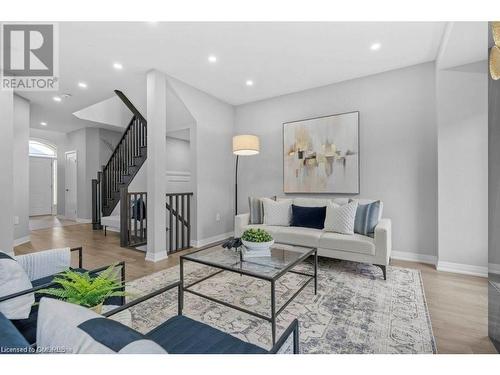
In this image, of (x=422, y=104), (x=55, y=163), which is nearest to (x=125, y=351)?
(x=422, y=104)

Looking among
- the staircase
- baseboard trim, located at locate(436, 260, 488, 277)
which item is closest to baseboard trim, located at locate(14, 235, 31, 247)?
the staircase

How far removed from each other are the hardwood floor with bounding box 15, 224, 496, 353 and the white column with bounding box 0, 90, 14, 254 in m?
0.60

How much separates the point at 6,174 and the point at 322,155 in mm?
4772

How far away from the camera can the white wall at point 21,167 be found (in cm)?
438

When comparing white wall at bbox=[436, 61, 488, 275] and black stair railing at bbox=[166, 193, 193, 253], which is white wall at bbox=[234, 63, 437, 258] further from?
black stair railing at bbox=[166, 193, 193, 253]

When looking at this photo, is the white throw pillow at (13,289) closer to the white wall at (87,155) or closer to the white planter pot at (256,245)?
the white planter pot at (256,245)

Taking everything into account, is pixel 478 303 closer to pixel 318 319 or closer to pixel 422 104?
pixel 318 319

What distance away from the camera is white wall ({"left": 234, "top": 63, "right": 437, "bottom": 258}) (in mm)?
3203

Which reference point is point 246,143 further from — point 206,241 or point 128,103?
point 128,103

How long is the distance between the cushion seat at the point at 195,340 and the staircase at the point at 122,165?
4286 mm

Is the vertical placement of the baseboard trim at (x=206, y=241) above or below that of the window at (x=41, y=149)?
below

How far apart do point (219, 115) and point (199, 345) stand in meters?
4.16

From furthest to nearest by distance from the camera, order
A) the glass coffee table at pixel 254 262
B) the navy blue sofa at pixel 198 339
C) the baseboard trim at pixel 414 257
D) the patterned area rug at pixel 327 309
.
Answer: the baseboard trim at pixel 414 257, the glass coffee table at pixel 254 262, the patterned area rug at pixel 327 309, the navy blue sofa at pixel 198 339

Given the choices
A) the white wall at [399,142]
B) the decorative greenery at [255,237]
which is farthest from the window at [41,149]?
the decorative greenery at [255,237]
